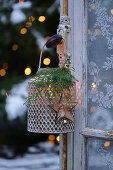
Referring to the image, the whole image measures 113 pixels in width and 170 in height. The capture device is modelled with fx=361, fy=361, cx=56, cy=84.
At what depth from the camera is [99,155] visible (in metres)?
1.47

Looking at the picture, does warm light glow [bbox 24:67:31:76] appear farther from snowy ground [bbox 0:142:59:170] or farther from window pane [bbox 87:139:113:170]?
snowy ground [bbox 0:142:59:170]

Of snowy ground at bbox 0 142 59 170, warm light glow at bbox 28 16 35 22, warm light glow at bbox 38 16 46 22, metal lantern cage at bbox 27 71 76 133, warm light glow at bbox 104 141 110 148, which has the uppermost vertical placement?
warm light glow at bbox 38 16 46 22

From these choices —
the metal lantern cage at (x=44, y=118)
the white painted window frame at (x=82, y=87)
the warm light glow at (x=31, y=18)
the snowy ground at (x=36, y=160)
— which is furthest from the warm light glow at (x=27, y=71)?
the snowy ground at (x=36, y=160)

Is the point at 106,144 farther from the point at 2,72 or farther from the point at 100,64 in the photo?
the point at 2,72

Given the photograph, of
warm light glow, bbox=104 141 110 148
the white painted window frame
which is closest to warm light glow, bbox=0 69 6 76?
the white painted window frame

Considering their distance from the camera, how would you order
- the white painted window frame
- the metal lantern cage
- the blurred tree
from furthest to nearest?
the blurred tree
the white painted window frame
the metal lantern cage

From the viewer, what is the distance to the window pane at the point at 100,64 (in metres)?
1.45

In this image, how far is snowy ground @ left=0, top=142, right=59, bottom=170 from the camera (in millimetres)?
3080

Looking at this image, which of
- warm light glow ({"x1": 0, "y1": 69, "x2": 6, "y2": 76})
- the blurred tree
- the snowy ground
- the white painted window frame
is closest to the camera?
the white painted window frame

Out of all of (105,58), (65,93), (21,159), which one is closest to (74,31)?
(105,58)

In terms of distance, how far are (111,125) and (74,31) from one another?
0.45 metres

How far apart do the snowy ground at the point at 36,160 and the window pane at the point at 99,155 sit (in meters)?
1.60

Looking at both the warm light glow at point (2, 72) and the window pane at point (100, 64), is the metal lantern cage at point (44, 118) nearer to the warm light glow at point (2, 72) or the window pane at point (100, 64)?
the window pane at point (100, 64)

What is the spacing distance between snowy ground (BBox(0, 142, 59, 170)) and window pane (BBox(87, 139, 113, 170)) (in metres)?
1.60
